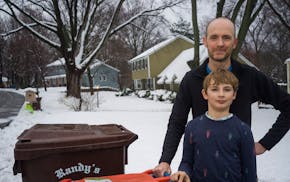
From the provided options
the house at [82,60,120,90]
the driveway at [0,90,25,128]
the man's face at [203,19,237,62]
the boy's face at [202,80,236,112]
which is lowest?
the driveway at [0,90,25,128]

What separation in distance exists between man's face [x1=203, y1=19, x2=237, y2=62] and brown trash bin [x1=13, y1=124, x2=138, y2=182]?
1.55 metres

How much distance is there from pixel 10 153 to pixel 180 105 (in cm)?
586

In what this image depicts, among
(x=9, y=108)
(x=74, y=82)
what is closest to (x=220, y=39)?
(x=74, y=82)

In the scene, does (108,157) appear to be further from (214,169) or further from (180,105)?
(214,169)

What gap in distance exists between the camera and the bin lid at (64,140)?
9.50 ft

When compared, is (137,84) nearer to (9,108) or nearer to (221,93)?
(9,108)

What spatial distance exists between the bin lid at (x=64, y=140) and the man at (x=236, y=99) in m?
1.06

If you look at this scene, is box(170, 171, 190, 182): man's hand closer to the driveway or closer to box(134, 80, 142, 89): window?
the driveway

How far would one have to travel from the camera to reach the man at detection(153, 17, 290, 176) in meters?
2.11

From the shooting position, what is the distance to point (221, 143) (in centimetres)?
183

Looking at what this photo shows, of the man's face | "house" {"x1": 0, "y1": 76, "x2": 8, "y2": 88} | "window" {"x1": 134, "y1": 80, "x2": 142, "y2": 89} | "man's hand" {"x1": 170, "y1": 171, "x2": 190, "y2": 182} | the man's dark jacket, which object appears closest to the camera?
"man's hand" {"x1": 170, "y1": 171, "x2": 190, "y2": 182}

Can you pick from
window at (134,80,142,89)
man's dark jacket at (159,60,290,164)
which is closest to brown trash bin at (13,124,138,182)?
man's dark jacket at (159,60,290,164)

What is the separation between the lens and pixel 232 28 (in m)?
2.11

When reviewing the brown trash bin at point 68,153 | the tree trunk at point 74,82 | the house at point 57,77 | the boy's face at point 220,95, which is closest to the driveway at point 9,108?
the tree trunk at point 74,82
